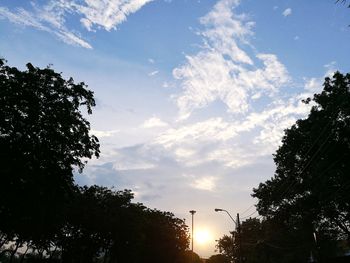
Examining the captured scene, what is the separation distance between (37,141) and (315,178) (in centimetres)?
2746

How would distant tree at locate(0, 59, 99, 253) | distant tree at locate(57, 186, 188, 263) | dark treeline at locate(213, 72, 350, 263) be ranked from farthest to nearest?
1. distant tree at locate(57, 186, 188, 263)
2. dark treeline at locate(213, 72, 350, 263)
3. distant tree at locate(0, 59, 99, 253)

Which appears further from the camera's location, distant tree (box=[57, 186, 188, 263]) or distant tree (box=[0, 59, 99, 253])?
distant tree (box=[57, 186, 188, 263])

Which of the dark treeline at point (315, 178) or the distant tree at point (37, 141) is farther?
the dark treeline at point (315, 178)

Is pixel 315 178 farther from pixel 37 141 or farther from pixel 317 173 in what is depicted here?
pixel 37 141

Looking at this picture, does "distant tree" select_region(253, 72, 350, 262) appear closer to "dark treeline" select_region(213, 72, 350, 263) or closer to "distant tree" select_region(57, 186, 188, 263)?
"dark treeline" select_region(213, 72, 350, 263)

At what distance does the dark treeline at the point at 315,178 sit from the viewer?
35.1 metres

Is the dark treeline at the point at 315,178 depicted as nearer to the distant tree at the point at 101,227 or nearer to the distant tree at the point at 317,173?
the distant tree at the point at 317,173

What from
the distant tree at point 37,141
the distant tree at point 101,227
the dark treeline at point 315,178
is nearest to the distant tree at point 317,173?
the dark treeline at point 315,178

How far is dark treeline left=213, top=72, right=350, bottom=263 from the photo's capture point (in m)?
35.1

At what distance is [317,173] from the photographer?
36.4 m

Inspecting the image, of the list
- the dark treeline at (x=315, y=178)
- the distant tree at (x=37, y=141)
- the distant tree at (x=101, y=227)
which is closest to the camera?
the distant tree at (x=37, y=141)

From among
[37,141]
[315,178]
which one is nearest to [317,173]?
[315,178]

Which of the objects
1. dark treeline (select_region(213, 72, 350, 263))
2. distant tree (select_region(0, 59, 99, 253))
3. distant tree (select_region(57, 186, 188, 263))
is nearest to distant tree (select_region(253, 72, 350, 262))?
dark treeline (select_region(213, 72, 350, 263))

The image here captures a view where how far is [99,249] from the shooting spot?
173 feet
